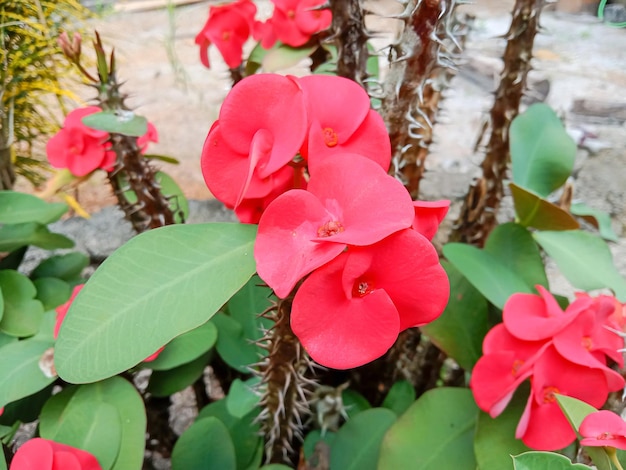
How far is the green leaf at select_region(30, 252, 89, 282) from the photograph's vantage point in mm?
891

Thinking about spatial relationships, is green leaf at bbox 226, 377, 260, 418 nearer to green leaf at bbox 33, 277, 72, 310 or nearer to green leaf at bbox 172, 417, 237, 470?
green leaf at bbox 172, 417, 237, 470

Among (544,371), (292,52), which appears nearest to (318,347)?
(544,371)

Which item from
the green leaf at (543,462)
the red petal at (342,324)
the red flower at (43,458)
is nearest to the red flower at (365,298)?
the red petal at (342,324)

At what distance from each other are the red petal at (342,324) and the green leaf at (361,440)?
1.17 ft

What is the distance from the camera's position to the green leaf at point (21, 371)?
1.87ft

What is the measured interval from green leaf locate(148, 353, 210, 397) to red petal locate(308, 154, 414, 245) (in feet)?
1.43

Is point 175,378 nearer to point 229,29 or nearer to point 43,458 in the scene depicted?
point 43,458

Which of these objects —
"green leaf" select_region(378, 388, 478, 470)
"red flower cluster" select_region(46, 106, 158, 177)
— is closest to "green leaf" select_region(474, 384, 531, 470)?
"green leaf" select_region(378, 388, 478, 470)

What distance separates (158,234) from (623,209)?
4.34 ft

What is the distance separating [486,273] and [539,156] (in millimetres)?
221

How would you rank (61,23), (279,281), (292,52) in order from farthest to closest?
(61,23)
(292,52)
(279,281)

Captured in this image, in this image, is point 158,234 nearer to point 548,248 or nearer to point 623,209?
point 548,248

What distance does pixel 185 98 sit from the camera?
2.20 metres

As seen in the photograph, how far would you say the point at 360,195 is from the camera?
Result: 37 centimetres
